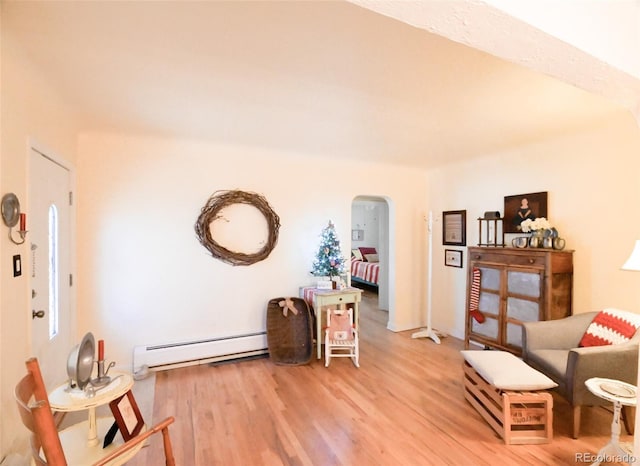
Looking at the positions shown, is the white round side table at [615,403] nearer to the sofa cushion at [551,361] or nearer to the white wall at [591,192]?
the sofa cushion at [551,361]

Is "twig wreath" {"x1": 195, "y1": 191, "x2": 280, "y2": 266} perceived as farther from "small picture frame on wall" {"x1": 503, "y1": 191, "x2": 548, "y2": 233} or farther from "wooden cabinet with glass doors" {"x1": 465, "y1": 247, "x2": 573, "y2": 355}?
"small picture frame on wall" {"x1": 503, "y1": 191, "x2": 548, "y2": 233}

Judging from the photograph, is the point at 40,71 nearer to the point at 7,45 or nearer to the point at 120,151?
the point at 7,45

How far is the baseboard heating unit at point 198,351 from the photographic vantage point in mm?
3166

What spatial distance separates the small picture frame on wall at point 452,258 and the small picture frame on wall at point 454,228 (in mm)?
109

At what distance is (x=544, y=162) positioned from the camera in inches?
131

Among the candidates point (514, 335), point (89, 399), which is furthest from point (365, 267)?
point (89, 399)

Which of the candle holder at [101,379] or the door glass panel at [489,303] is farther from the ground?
the candle holder at [101,379]

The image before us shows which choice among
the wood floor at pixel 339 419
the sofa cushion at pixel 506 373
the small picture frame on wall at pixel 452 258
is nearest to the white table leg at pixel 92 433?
the wood floor at pixel 339 419

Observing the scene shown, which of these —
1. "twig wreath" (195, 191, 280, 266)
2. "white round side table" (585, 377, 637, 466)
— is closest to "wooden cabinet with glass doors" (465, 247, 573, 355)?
"white round side table" (585, 377, 637, 466)

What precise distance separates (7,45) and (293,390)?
2989mm

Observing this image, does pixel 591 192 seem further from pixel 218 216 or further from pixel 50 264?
pixel 50 264

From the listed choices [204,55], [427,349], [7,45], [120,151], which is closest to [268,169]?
[120,151]

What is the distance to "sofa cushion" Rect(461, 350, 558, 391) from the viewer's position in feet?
7.00

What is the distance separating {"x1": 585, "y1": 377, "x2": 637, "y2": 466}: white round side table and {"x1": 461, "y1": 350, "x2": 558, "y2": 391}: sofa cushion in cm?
28
